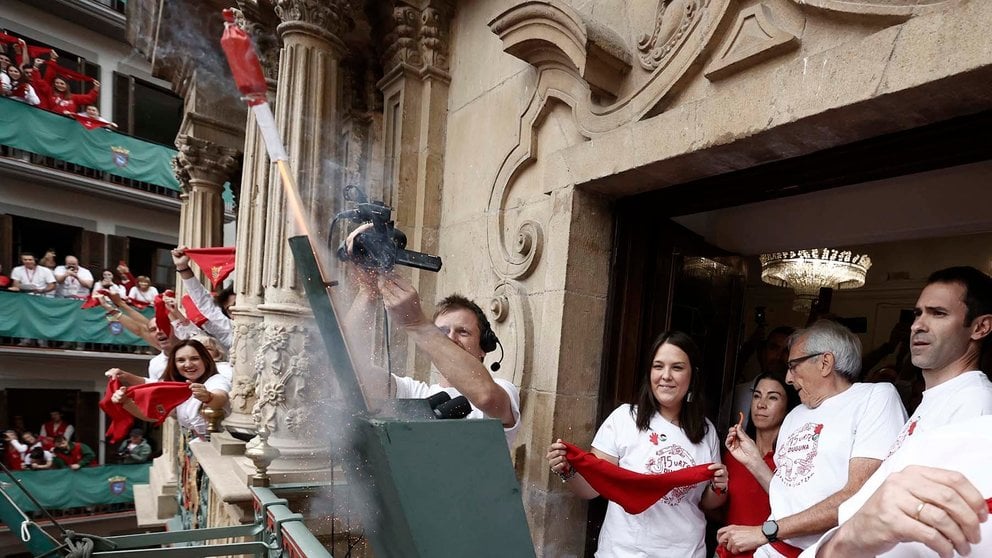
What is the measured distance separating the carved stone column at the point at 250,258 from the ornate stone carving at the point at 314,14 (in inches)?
26.2

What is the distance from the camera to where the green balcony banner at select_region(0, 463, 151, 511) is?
14.2 m

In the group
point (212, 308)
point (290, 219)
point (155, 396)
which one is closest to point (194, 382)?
point (155, 396)

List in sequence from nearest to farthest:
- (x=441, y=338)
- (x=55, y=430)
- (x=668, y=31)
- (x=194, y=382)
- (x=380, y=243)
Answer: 1. (x=380, y=243)
2. (x=441, y=338)
3. (x=668, y=31)
4. (x=194, y=382)
5. (x=55, y=430)

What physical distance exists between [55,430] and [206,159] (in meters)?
13.5

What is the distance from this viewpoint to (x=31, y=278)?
48.6 ft

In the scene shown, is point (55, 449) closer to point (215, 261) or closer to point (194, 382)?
point (215, 261)

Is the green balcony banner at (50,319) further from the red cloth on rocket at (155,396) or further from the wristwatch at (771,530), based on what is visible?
the wristwatch at (771,530)

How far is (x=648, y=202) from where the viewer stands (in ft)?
10.5

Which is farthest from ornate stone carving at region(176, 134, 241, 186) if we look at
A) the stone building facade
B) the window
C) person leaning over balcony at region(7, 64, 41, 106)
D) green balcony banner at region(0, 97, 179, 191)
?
the window

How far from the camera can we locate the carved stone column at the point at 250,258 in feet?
14.5

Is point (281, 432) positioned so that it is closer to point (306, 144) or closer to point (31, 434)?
point (306, 144)

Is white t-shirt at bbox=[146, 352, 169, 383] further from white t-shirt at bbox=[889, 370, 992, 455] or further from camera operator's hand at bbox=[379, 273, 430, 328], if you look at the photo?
white t-shirt at bbox=[889, 370, 992, 455]

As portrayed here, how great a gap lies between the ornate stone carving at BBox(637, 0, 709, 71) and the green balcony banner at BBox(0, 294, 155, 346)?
17041 mm

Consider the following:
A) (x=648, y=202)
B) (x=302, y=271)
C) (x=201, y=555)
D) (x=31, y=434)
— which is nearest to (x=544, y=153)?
(x=648, y=202)
